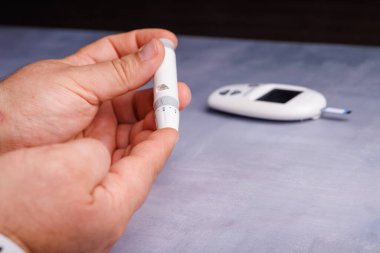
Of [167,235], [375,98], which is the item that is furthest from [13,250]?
[375,98]

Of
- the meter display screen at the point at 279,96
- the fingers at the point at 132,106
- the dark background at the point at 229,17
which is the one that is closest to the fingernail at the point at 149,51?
the fingers at the point at 132,106

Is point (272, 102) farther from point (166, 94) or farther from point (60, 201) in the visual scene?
point (60, 201)

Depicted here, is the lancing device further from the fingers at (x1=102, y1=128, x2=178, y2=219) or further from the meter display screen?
the meter display screen

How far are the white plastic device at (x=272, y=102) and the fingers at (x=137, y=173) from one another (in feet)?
0.87

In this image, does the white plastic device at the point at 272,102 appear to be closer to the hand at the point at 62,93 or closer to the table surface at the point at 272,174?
the table surface at the point at 272,174

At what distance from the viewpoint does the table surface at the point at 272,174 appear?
69 cm

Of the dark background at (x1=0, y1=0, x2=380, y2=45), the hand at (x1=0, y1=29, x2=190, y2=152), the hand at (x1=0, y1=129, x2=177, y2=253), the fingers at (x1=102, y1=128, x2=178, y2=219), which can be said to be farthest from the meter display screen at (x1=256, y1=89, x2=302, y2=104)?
the dark background at (x1=0, y1=0, x2=380, y2=45)

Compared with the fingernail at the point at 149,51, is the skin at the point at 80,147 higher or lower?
lower

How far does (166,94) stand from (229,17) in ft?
6.83

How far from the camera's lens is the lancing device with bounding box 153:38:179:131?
800 mm

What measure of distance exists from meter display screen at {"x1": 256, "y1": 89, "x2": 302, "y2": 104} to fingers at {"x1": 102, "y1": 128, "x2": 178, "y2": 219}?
29cm

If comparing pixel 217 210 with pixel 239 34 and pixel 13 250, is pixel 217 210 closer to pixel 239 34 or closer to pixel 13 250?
pixel 13 250

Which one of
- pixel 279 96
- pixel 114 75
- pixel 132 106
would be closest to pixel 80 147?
pixel 114 75

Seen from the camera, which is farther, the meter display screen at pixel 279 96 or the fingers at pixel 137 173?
the meter display screen at pixel 279 96
